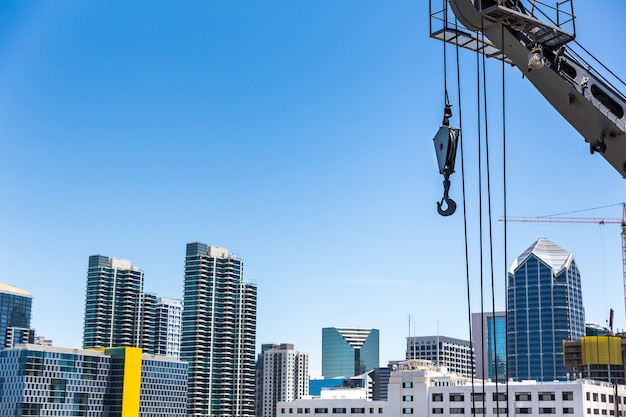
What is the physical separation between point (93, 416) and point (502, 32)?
4988 inches

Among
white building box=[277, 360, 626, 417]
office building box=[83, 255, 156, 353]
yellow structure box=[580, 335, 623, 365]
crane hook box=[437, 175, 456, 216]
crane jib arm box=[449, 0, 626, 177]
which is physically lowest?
white building box=[277, 360, 626, 417]

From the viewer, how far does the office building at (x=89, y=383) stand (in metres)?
120

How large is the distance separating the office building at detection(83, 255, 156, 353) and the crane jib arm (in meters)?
158

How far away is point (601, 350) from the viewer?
445 feet

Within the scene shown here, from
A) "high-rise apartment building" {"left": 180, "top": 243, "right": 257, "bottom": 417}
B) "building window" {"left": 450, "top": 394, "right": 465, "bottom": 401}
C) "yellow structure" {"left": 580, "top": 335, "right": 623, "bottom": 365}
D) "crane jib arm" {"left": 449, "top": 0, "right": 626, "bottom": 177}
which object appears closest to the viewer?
"crane jib arm" {"left": 449, "top": 0, "right": 626, "bottom": 177}

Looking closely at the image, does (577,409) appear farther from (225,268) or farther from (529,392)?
(225,268)

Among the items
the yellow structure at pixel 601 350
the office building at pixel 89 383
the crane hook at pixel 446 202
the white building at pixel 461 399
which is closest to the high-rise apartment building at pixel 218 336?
the office building at pixel 89 383

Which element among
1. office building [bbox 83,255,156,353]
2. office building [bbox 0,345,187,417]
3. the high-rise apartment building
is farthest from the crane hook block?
office building [bbox 83,255,156,353]

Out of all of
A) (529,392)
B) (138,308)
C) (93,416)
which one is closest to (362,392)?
(529,392)

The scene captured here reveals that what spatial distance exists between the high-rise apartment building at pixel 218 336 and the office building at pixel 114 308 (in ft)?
35.3

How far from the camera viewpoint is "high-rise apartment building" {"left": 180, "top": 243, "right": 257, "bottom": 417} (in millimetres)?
159250

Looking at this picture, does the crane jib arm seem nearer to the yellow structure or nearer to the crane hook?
the crane hook

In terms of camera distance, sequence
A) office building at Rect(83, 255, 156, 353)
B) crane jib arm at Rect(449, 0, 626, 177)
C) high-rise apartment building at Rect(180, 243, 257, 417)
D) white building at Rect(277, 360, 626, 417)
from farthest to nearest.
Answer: office building at Rect(83, 255, 156, 353), high-rise apartment building at Rect(180, 243, 257, 417), white building at Rect(277, 360, 626, 417), crane jib arm at Rect(449, 0, 626, 177)

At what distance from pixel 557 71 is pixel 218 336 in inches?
6097
